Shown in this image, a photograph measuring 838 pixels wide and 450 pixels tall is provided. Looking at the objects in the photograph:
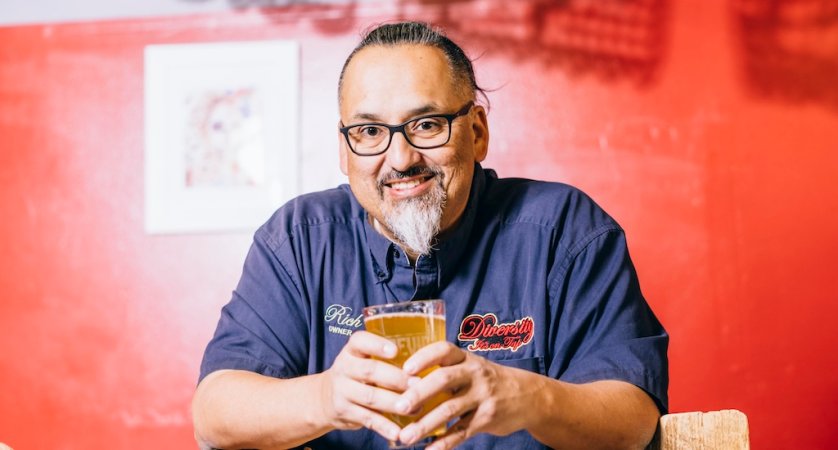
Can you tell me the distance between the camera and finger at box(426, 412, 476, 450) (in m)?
1.15

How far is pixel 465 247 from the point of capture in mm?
1783

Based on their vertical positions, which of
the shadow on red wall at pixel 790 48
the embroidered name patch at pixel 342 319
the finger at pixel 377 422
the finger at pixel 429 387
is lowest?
the finger at pixel 377 422

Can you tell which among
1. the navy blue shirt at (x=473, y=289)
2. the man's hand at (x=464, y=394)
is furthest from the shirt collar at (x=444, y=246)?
the man's hand at (x=464, y=394)

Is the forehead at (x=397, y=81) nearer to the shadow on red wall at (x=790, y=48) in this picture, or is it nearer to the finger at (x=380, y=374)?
the finger at (x=380, y=374)

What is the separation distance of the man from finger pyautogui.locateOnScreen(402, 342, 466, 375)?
0.35 metres

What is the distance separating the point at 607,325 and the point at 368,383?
24.8 inches

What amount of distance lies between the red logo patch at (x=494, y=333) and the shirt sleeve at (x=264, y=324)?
0.34 metres

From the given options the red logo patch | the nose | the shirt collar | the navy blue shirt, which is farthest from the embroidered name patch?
the nose

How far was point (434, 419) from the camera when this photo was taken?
1113 millimetres

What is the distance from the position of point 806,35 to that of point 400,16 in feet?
4.55

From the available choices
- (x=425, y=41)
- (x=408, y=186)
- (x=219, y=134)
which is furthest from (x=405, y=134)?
(x=219, y=134)

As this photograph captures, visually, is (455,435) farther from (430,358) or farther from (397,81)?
(397,81)

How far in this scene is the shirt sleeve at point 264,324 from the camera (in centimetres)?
158

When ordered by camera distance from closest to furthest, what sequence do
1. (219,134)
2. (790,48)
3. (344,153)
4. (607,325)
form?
(607,325)
(344,153)
(790,48)
(219,134)
